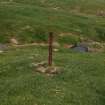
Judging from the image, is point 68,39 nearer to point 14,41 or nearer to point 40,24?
point 40,24

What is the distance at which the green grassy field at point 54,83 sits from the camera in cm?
2966

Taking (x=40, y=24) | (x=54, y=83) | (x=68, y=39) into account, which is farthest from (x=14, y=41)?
(x=54, y=83)

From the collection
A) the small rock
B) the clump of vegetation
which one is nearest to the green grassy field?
the small rock

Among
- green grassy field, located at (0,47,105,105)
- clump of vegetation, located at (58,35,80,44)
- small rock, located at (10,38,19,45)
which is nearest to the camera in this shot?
green grassy field, located at (0,47,105,105)

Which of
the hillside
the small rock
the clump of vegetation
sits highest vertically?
the hillside

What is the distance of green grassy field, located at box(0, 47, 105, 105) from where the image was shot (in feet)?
97.3

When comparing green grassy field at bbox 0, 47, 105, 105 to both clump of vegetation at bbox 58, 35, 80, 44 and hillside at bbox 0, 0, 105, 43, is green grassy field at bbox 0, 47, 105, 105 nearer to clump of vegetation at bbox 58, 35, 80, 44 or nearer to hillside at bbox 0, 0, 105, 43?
clump of vegetation at bbox 58, 35, 80, 44

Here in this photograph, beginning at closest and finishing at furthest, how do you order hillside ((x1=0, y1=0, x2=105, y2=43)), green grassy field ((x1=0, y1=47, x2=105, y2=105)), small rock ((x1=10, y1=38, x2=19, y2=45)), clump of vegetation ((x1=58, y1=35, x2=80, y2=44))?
green grassy field ((x1=0, y1=47, x2=105, y2=105))
small rock ((x1=10, y1=38, x2=19, y2=45))
clump of vegetation ((x1=58, y1=35, x2=80, y2=44))
hillside ((x1=0, y1=0, x2=105, y2=43))

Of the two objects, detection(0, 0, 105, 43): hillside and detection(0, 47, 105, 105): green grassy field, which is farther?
detection(0, 0, 105, 43): hillside

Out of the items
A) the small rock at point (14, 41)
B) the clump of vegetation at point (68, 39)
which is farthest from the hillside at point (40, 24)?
the clump of vegetation at point (68, 39)

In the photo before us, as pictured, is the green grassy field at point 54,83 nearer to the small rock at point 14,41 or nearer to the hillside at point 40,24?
the small rock at point 14,41

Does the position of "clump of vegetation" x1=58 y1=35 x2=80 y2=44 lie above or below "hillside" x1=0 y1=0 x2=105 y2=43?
below

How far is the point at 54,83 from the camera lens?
108 feet

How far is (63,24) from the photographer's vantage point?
70625 millimetres
